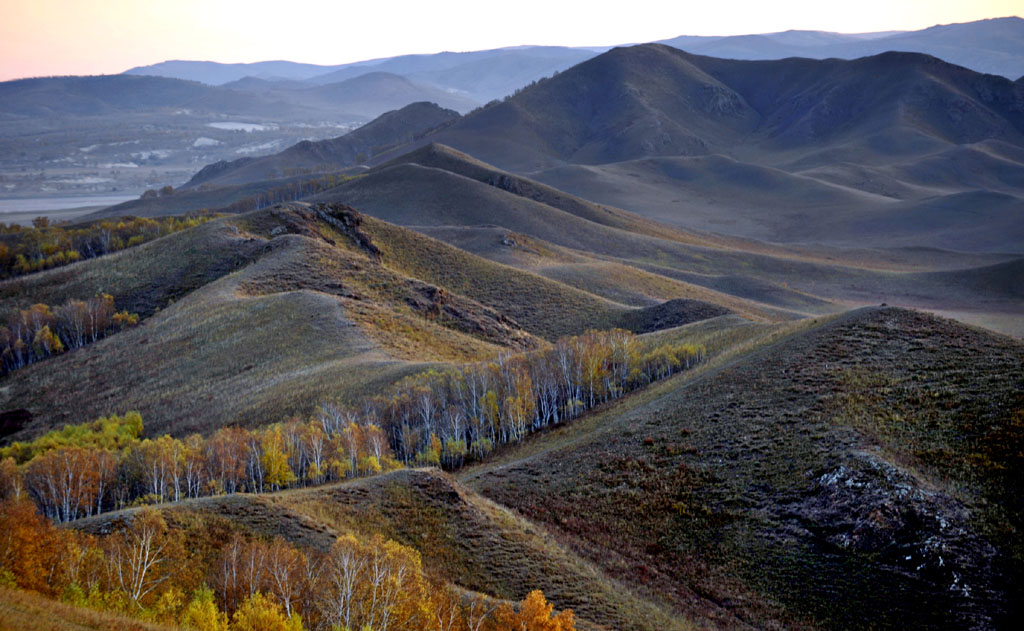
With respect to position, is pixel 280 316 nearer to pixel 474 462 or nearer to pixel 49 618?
pixel 474 462

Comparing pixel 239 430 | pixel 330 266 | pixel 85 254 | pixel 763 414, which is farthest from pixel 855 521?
pixel 85 254

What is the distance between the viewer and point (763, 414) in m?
45.6

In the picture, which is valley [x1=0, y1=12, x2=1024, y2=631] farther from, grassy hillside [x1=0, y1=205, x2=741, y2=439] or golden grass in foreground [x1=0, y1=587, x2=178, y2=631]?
grassy hillside [x1=0, y1=205, x2=741, y2=439]

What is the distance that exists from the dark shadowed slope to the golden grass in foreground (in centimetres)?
2334

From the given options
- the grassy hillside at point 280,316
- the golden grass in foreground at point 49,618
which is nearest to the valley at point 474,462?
the golden grass in foreground at point 49,618

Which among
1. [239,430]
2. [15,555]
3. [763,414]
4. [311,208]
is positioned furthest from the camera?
[311,208]

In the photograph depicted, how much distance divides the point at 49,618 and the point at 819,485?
3533 cm

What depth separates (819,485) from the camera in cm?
3738

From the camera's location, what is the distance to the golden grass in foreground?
609 inches

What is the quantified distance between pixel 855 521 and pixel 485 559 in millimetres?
19136

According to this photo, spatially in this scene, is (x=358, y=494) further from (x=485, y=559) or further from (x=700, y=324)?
(x=700, y=324)

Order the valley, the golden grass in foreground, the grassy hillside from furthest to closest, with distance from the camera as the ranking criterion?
the grassy hillside < the valley < the golden grass in foreground

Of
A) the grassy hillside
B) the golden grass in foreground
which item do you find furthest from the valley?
the grassy hillside

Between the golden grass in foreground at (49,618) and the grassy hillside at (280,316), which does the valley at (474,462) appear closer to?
the golden grass in foreground at (49,618)
